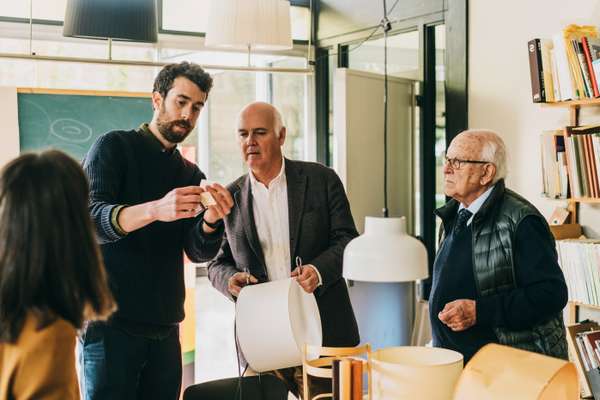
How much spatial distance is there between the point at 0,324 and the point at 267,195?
5.75ft

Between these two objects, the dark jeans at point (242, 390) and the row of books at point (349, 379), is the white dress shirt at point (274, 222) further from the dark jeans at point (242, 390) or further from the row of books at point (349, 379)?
the row of books at point (349, 379)

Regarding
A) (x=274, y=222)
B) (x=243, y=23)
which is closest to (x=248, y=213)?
(x=274, y=222)

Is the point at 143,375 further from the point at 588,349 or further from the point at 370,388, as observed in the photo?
the point at 588,349

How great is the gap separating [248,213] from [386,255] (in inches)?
43.8

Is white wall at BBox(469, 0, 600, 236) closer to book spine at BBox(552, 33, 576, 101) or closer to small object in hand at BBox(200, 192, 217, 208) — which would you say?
book spine at BBox(552, 33, 576, 101)

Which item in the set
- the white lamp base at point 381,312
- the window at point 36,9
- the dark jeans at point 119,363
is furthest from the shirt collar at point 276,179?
the window at point 36,9

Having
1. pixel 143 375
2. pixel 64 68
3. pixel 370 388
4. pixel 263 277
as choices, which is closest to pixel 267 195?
pixel 263 277

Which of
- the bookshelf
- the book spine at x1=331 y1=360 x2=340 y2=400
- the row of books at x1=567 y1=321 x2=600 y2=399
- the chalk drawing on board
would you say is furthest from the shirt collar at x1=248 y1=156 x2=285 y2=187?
the row of books at x1=567 y1=321 x2=600 y2=399

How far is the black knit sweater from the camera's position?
231 cm

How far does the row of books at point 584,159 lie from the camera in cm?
326

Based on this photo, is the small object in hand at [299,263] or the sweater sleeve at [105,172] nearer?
the sweater sleeve at [105,172]

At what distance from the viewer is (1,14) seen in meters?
4.48

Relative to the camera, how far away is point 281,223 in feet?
9.45

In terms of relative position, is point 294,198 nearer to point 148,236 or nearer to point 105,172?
point 148,236
